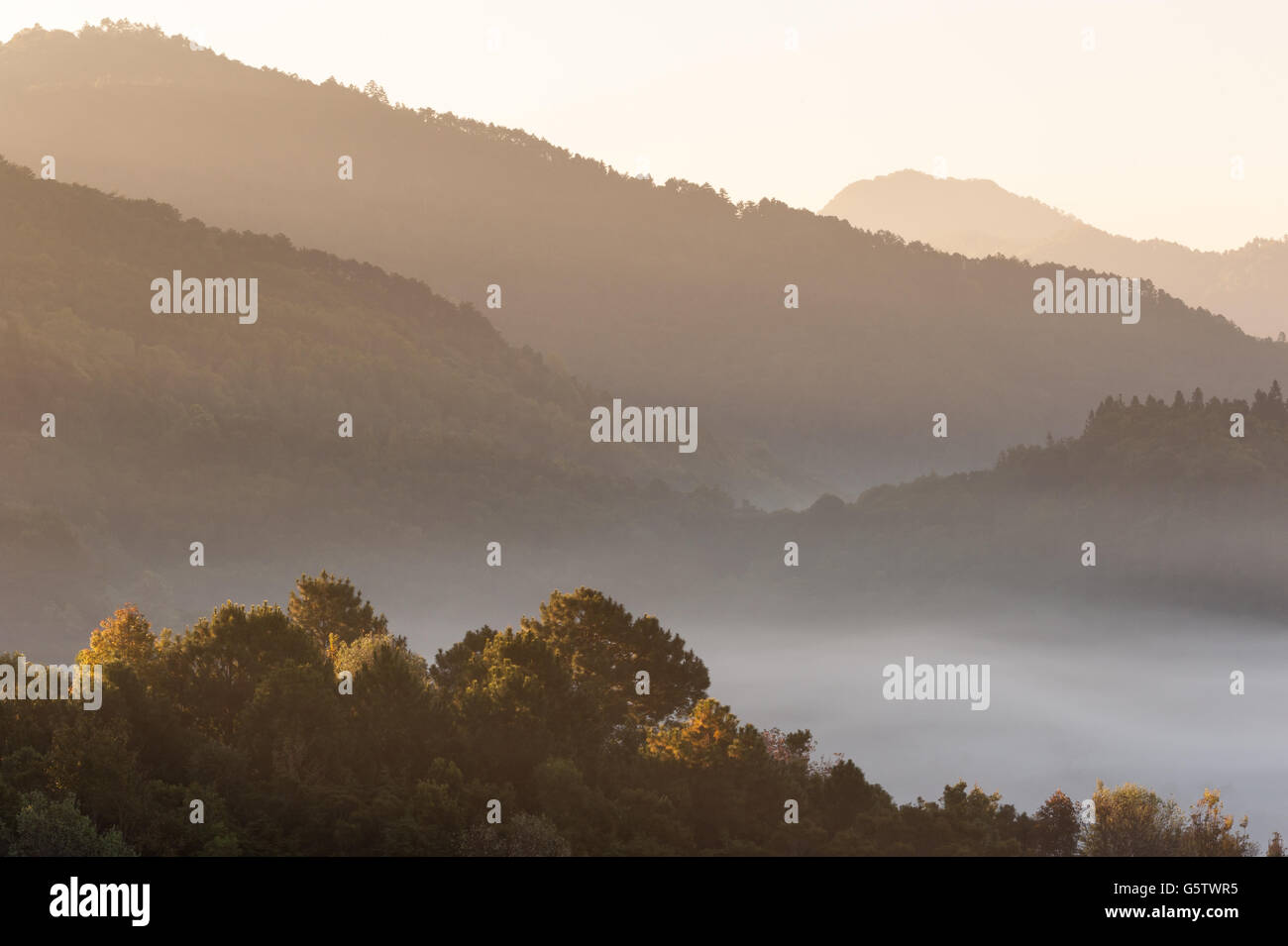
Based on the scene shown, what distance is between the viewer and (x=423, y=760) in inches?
3223

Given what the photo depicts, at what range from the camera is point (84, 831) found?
62.9m

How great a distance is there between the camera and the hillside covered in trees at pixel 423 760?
70000 millimetres

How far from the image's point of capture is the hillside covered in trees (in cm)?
7000

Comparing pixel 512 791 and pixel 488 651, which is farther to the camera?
pixel 488 651
